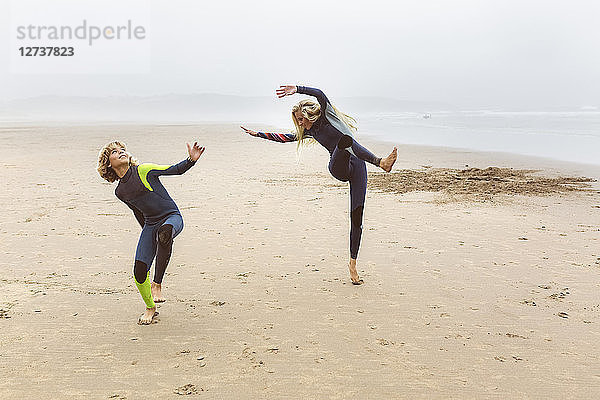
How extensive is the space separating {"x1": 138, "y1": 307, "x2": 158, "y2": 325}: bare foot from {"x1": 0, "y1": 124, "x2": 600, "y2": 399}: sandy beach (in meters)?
0.09

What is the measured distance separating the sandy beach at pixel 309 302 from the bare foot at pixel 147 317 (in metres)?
0.09

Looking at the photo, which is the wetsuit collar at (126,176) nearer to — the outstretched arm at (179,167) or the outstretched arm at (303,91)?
the outstretched arm at (179,167)

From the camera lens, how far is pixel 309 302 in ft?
18.2

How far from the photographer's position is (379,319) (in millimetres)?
5070

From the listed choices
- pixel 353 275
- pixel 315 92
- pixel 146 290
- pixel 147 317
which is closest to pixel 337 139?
pixel 315 92

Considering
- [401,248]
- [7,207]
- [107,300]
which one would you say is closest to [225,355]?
[107,300]

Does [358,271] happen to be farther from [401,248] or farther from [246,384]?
[246,384]

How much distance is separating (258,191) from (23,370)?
29.0 ft

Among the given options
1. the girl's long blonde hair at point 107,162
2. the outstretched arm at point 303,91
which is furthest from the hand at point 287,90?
the girl's long blonde hair at point 107,162

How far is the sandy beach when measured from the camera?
3.93 meters

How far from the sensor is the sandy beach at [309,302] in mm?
3930

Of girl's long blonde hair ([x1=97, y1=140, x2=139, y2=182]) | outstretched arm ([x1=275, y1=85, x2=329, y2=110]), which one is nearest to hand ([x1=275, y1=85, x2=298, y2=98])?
outstretched arm ([x1=275, y1=85, x2=329, y2=110])

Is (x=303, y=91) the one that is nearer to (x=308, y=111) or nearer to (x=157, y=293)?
(x=308, y=111)

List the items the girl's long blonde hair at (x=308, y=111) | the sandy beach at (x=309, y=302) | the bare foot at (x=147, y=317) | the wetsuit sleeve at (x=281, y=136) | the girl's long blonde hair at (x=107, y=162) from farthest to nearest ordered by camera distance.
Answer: the wetsuit sleeve at (x=281, y=136), the girl's long blonde hair at (x=308, y=111), the bare foot at (x=147, y=317), the girl's long blonde hair at (x=107, y=162), the sandy beach at (x=309, y=302)
